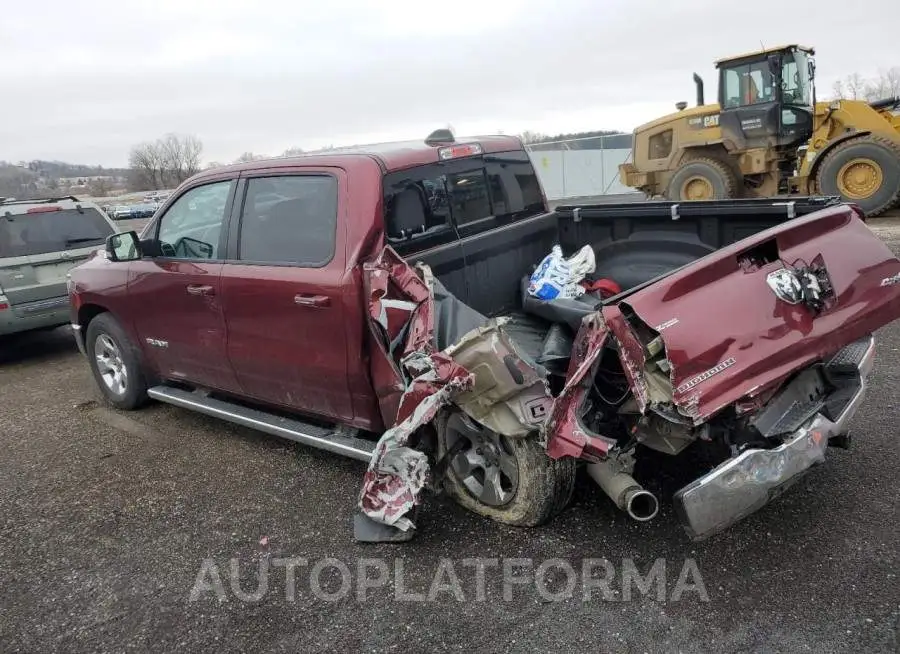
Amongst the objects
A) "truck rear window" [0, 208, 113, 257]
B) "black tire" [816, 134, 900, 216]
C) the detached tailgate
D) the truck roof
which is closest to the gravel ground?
the detached tailgate

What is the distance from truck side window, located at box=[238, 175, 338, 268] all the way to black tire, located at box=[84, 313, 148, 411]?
185 cm

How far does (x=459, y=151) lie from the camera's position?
13.6 feet

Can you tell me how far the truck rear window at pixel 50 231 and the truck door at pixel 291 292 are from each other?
4590 millimetres

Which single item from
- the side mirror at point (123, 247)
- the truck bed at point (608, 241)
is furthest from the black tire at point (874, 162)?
the side mirror at point (123, 247)

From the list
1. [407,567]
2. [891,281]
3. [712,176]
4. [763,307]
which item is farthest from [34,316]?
[712,176]

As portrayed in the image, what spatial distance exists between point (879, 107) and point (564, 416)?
14.0m

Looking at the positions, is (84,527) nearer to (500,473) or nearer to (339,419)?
(339,419)

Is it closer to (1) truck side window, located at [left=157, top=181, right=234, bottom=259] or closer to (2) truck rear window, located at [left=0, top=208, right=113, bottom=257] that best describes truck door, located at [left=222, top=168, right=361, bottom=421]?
(1) truck side window, located at [left=157, top=181, right=234, bottom=259]

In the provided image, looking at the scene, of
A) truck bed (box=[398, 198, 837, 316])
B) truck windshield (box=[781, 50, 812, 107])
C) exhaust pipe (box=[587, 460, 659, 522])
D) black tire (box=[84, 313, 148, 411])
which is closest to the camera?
exhaust pipe (box=[587, 460, 659, 522])

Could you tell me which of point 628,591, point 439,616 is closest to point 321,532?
point 439,616

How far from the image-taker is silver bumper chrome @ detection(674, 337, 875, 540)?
2.62m

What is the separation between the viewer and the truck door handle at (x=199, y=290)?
423 cm

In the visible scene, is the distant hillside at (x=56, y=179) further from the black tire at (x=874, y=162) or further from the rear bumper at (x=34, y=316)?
the black tire at (x=874, y=162)

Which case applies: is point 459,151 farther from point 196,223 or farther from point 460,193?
point 196,223
